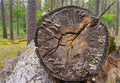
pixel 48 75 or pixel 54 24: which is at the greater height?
pixel 54 24

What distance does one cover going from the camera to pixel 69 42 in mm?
2963

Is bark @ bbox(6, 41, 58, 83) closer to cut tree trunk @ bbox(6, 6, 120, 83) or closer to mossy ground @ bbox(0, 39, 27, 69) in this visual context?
cut tree trunk @ bbox(6, 6, 120, 83)

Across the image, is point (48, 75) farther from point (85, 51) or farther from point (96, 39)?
point (96, 39)

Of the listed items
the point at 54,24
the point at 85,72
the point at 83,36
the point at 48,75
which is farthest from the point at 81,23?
the point at 48,75

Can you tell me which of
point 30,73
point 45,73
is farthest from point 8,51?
point 45,73

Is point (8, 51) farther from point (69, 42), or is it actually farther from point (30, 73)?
point (69, 42)

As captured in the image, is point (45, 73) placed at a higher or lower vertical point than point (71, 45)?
lower

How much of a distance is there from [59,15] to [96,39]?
57 centimetres

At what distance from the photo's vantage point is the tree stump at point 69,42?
2861mm

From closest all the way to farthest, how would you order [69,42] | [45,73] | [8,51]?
[69,42] → [45,73] → [8,51]

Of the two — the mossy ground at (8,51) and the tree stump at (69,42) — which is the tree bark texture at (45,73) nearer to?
the tree stump at (69,42)

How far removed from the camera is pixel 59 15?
2.93 meters

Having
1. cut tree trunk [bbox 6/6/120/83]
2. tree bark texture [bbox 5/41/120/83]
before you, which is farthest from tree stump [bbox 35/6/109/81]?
tree bark texture [bbox 5/41/120/83]

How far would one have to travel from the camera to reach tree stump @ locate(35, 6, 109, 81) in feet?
9.39
